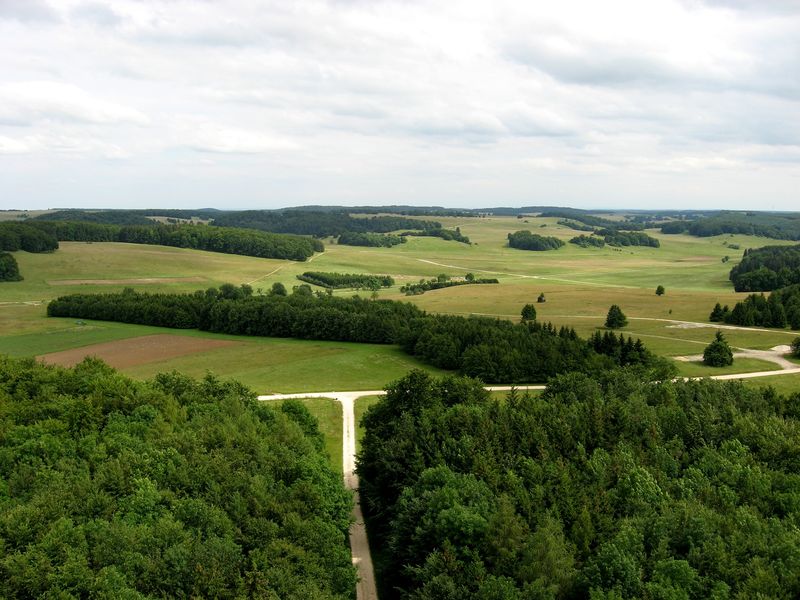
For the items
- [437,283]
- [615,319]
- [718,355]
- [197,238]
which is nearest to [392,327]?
[615,319]

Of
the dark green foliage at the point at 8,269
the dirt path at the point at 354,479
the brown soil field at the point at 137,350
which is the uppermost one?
the dark green foliage at the point at 8,269

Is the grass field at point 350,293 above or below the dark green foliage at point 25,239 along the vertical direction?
below

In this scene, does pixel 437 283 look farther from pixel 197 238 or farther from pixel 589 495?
pixel 589 495

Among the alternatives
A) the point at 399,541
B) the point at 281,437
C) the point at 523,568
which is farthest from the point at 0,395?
the point at 523,568

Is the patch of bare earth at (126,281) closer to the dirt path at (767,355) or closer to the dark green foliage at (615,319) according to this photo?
the dark green foliage at (615,319)

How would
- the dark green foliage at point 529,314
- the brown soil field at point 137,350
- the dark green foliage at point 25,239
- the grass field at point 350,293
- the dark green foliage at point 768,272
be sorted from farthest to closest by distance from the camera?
the dark green foliage at point 25,239, the dark green foliage at point 768,272, the dark green foliage at point 529,314, the brown soil field at point 137,350, the grass field at point 350,293

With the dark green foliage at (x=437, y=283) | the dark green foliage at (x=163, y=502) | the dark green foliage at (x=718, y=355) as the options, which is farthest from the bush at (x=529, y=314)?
the dark green foliage at (x=163, y=502)

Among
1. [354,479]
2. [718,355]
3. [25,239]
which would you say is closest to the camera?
[354,479]
